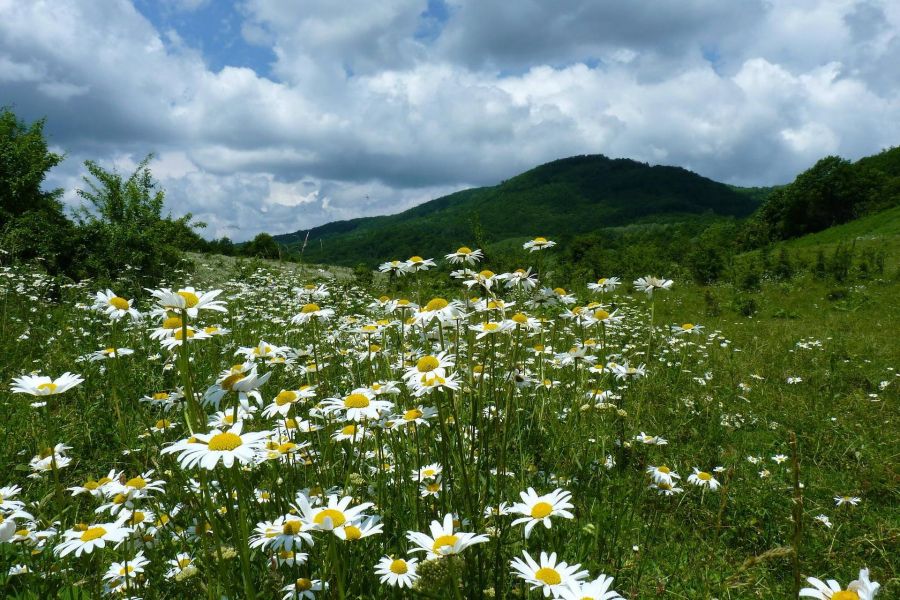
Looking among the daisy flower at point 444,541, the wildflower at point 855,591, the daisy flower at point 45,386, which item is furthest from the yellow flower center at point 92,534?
the wildflower at point 855,591

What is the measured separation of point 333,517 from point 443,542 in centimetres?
33

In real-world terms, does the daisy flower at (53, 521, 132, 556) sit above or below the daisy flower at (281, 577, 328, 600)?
above

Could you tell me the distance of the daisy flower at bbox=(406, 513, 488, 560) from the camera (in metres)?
1.29

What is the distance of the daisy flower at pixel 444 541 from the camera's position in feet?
4.23

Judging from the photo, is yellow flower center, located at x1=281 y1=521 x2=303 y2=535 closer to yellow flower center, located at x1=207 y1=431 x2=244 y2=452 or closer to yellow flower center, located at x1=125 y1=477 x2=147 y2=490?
yellow flower center, located at x1=207 y1=431 x2=244 y2=452

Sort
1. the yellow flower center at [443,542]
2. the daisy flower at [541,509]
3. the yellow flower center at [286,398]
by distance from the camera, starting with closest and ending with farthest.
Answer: the yellow flower center at [443,542] < the daisy flower at [541,509] < the yellow flower center at [286,398]

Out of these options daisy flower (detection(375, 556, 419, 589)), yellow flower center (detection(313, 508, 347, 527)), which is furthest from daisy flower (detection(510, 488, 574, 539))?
yellow flower center (detection(313, 508, 347, 527))

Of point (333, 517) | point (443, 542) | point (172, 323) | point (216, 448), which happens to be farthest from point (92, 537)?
point (443, 542)

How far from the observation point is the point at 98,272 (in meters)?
9.82

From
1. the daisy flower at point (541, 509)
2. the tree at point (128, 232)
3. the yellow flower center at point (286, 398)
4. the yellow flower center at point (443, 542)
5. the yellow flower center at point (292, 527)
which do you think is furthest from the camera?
the tree at point (128, 232)

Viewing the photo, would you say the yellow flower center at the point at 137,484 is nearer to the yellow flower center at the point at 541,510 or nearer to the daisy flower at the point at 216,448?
the daisy flower at the point at 216,448

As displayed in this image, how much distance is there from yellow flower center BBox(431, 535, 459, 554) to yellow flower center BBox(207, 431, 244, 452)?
24.6 inches

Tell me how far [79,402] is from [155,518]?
231cm

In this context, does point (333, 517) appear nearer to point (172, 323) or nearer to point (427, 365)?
point (427, 365)
